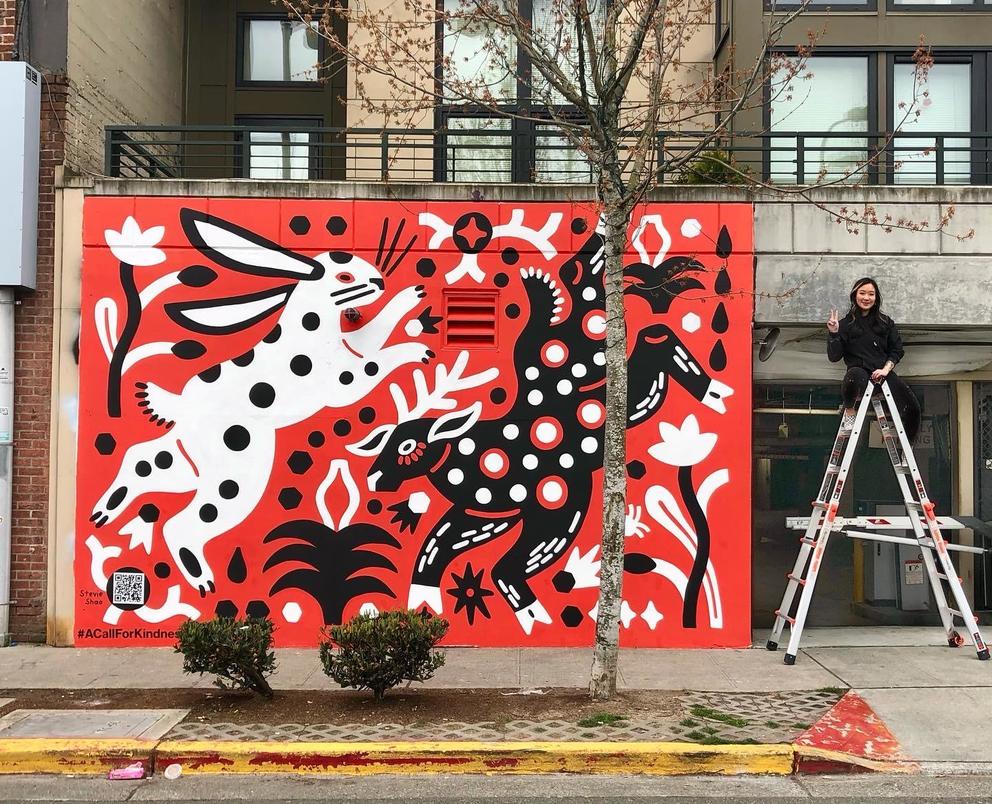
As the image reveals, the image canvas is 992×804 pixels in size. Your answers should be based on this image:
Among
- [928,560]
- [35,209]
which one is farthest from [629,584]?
[35,209]

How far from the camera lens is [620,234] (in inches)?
288

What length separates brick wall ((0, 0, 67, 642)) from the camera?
9.32 meters

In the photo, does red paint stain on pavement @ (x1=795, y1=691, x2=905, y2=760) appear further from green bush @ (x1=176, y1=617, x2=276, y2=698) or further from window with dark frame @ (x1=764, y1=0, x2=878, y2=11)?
window with dark frame @ (x1=764, y1=0, x2=878, y2=11)

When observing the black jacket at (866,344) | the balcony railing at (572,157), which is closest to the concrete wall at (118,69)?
the balcony railing at (572,157)

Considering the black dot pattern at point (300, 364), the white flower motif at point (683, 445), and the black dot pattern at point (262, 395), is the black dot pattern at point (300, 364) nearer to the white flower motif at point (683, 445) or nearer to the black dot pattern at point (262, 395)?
the black dot pattern at point (262, 395)

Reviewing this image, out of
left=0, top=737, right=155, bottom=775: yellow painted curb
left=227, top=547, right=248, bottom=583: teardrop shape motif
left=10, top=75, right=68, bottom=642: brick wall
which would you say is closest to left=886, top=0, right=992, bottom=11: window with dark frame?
left=10, top=75, right=68, bottom=642: brick wall

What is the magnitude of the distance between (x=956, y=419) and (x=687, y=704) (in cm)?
542

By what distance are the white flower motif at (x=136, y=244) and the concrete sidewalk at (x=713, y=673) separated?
3.97 metres

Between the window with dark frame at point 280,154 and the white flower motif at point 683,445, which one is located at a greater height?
the window with dark frame at point 280,154

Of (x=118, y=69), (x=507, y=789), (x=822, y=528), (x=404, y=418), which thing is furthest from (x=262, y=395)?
(x=822, y=528)

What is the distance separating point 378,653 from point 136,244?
521 cm

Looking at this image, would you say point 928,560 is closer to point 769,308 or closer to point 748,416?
point 748,416

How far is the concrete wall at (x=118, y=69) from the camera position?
983 cm

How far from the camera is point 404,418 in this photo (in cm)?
942
